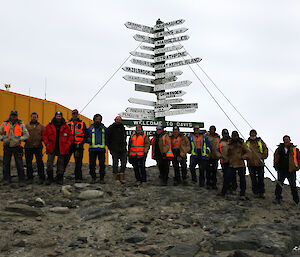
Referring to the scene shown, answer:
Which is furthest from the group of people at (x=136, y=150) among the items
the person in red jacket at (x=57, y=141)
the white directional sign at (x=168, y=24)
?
the white directional sign at (x=168, y=24)

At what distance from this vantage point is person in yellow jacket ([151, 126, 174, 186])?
1028 cm

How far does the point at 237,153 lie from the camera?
973 cm

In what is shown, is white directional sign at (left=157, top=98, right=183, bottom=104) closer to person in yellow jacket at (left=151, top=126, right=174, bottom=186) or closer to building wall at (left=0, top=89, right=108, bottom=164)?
person in yellow jacket at (left=151, top=126, right=174, bottom=186)

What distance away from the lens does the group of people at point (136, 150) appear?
31.2 ft

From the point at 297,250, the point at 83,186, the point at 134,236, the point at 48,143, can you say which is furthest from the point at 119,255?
the point at 48,143

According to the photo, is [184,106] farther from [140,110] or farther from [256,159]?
[256,159]

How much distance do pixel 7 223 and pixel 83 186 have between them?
3061mm

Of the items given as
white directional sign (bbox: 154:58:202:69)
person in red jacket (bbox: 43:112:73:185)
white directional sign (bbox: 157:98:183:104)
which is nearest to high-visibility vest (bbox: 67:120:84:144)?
person in red jacket (bbox: 43:112:73:185)

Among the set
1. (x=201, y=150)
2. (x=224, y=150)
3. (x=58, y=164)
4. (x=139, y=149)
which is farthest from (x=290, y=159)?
(x=58, y=164)

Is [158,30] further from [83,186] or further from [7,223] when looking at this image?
[7,223]

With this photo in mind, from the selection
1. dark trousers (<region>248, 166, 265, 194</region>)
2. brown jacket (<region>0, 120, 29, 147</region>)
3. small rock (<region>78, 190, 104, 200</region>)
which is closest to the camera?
small rock (<region>78, 190, 104, 200</region>)

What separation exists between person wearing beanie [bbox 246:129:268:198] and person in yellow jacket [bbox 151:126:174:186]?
243 centimetres

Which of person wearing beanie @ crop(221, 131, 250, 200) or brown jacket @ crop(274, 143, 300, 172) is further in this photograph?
person wearing beanie @ crop(221, 131, 250, 200)

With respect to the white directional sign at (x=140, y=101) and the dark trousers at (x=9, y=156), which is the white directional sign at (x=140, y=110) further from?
the dark trousers at (x=9, y=156)
